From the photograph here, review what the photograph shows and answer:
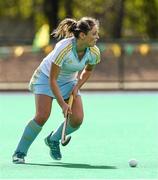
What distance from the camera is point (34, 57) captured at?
24.0 m

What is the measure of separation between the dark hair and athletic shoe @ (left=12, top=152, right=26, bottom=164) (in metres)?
1.30

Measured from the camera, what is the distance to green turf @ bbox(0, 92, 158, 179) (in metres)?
7.39

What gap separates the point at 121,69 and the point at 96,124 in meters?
11.2

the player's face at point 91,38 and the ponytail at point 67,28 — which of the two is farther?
the ponytail at point 67,28

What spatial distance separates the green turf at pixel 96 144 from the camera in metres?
7.39

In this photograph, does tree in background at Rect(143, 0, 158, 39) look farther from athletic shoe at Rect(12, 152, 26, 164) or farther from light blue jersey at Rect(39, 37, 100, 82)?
athletic shoe at Rect(12, 152, 26, 164)

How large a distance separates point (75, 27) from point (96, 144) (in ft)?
Answer: 7.26

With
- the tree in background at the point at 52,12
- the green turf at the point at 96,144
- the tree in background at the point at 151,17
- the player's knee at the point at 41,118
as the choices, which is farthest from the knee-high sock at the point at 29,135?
the tree in background at the point at 151,17

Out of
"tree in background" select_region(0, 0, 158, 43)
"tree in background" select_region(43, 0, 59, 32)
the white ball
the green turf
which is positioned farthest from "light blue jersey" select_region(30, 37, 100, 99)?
"tree in background" select_region(43, 0, 59, 32)

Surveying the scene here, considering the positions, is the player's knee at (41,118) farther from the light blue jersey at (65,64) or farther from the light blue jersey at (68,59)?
the light blue jersey at (68,59)

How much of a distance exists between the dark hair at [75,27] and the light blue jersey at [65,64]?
11 cm

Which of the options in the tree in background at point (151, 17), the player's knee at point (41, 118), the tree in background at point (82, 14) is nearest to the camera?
the player's knee at point (41, 118)

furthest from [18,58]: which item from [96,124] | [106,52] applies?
[96,124]

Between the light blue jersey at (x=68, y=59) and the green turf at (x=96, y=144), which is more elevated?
the light blue jersey at (x=68, y=59)
